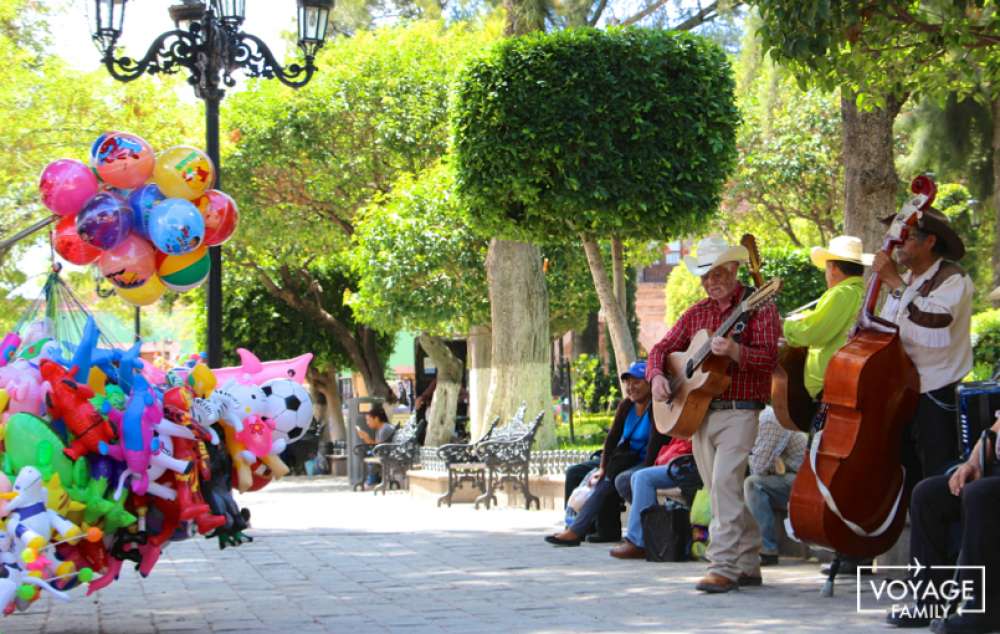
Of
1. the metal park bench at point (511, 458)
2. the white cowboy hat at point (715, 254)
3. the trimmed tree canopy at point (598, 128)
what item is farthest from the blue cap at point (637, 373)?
the metal park bench at point (511, 458)

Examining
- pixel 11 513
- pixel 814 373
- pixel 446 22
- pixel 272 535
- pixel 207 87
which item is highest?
pixel 446 22

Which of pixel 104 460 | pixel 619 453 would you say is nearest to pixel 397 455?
pixel 619 453

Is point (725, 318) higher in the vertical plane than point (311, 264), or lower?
lower

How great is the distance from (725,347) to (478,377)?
1294 centimetres

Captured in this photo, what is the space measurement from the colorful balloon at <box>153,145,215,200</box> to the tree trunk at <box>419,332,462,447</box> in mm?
15859

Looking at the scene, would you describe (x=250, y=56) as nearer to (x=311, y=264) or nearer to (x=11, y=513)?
(x=11, y=513)

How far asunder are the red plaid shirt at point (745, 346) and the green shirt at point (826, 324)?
0.12 metres

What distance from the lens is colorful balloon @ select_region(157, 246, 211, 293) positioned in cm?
796

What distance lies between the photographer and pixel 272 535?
1312 centimetres

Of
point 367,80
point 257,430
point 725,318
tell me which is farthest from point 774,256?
point 257,430

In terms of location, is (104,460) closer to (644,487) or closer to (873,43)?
(644,487)

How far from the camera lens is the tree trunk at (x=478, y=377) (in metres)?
19.5

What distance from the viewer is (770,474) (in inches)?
364

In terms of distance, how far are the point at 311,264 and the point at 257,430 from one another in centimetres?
2619
